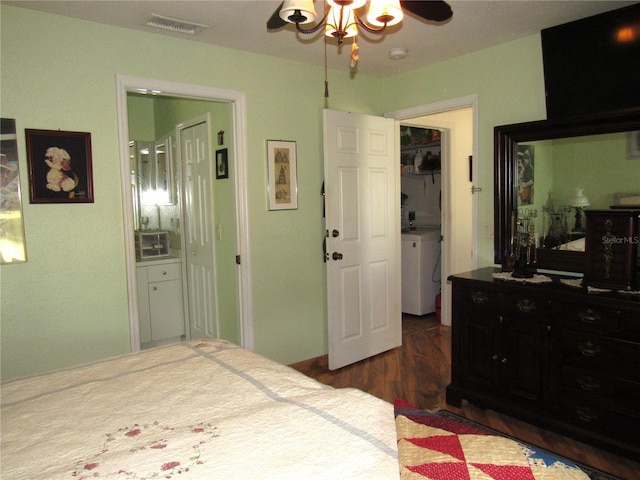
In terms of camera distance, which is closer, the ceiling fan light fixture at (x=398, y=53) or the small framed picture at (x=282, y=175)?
the ceiling fan light fixture at (x=398, y=53)

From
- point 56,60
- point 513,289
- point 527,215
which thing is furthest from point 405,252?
point 56,60

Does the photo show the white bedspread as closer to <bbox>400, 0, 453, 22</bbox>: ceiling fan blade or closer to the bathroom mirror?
<bbox>400, 0, 453, 22</bbox>: ceiling fan blade

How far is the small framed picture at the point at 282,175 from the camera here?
11.4 ft

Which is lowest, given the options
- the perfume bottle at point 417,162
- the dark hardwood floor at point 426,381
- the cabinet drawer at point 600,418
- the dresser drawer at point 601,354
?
the dark hardwood floor at point 426,381

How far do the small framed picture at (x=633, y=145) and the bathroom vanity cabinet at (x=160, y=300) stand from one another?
12.3 ft

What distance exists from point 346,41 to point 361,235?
1530 millimetres

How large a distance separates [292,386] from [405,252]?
3.88 metres

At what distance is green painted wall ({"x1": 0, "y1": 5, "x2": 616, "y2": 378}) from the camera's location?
8.32 ft

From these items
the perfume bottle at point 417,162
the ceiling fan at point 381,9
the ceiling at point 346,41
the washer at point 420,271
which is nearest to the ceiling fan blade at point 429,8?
the ceiling fan at point 381,9

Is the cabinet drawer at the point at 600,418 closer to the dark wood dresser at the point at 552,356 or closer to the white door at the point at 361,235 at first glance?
the dark wood dresser at the point at 552,356

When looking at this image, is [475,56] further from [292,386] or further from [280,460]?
[280,460]

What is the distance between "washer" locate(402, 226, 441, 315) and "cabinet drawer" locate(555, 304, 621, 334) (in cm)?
265

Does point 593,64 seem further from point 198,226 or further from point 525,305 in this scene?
point 198,226

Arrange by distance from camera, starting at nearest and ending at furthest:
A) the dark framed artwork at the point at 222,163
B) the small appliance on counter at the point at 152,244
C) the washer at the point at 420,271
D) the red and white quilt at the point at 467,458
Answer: the red and white quilt at the point at 467,458 < the dark framed artwork at the point at 222,163 < the small appliance on counter at the point at 152,244 < the washer at the point at 420,271
